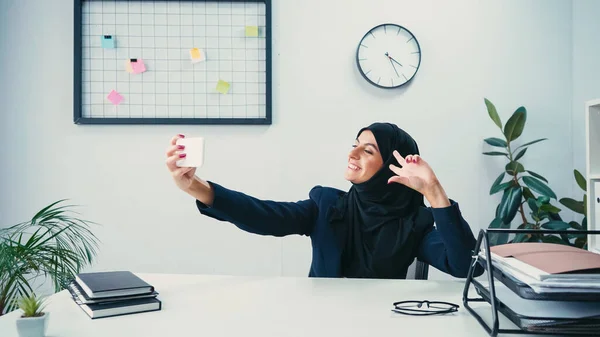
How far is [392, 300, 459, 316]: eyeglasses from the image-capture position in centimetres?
103

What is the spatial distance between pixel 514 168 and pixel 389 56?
34.3 inches

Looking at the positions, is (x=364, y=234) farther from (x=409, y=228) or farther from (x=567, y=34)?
(x=567, y=34)

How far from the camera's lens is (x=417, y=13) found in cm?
260

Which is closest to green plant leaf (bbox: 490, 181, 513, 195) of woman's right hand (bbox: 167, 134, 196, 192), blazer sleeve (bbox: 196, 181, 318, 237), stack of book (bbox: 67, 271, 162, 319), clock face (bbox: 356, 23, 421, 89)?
clock face (bbox: 356, 23, 421, 89)

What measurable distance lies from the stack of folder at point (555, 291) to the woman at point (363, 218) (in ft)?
1.94

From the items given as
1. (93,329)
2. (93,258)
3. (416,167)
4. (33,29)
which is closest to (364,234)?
(416,167)

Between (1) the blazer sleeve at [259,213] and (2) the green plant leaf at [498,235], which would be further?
(2) the green plant leaf at [498,235]

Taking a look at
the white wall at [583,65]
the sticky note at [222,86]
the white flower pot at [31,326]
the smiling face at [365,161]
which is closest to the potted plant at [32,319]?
the white flower pot at [31,326]

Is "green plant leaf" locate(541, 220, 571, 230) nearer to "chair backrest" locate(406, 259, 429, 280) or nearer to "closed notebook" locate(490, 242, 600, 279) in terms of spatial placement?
"chair backrest" locate(406, 259, 429, 280)

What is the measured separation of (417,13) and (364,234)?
A: 1451mm

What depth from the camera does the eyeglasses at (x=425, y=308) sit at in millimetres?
1033

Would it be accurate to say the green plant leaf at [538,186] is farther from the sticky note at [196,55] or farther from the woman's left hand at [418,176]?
the sticky note at [196,55]

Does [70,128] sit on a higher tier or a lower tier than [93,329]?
higher

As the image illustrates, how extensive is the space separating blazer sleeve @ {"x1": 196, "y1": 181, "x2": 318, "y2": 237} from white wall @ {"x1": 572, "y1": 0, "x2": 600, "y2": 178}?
1607 mm
